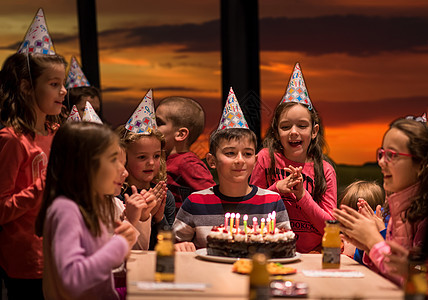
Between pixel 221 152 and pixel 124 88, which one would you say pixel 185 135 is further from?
pixel 124 88

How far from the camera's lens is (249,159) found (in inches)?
129

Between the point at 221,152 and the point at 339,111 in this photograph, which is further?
the point at 339,111

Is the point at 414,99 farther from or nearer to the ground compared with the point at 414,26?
nearer to the ground

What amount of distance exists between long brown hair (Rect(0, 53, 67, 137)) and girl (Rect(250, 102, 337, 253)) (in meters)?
1.41

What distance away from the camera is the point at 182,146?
13.9 ft

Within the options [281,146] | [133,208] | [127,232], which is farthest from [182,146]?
[127,232]

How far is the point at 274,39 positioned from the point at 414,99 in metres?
1.42

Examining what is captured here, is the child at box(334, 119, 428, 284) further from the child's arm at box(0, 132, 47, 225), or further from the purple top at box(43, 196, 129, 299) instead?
the child's arm at box(0, 132, 47, 225)

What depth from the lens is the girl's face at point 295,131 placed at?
3.71 metres

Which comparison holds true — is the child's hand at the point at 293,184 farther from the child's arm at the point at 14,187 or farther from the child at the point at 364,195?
the child's arm at the point at 14,187

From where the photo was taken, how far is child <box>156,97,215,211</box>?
157 inches

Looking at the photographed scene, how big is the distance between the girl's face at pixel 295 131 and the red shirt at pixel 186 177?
21.9 inches

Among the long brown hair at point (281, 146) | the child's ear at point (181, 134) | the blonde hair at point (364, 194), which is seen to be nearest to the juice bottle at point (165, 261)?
the long brown hair at point (281, 146)

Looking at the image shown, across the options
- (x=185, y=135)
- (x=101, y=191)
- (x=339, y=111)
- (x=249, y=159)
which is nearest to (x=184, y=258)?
(x=101, y=191)
